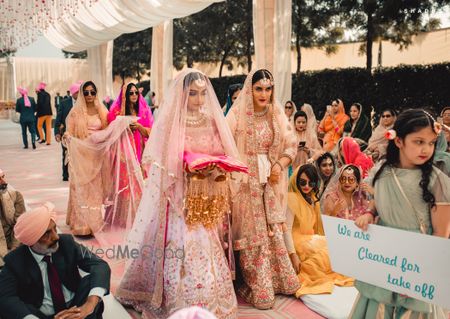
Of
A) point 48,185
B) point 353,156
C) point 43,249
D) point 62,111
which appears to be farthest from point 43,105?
point 43,249

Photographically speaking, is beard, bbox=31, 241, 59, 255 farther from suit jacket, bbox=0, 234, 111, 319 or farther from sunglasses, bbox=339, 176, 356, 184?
sunglasses, bbox=339, 176, 356, 184

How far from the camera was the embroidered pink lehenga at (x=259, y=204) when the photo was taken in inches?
115

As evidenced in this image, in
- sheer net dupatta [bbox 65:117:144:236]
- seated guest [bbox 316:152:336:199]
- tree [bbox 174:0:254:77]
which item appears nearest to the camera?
seated guest [bbox 316:152:336:199]

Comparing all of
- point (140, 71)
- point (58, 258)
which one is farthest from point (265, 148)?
point (140, 71)

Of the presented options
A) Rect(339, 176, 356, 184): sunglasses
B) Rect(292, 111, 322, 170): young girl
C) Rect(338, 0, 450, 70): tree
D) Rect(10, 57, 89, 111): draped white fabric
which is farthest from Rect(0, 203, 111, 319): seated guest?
Rect(10, 57, 89, 111): draped white fabric

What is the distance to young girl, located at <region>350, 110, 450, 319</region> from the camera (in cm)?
180

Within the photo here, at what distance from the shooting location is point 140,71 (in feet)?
79.5

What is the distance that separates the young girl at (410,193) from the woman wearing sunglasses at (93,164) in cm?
281

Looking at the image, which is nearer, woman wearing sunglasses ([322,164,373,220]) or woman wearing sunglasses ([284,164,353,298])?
woman wearing sunglasses ([284,164,353,298])

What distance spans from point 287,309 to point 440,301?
132 centimetres

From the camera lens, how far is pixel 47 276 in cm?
215

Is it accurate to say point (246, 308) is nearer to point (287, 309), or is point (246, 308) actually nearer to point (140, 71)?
point (287, 309)

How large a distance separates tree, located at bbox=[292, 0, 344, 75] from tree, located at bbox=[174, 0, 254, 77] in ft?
6.63

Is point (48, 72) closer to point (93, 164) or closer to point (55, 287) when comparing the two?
point (93, 164)
